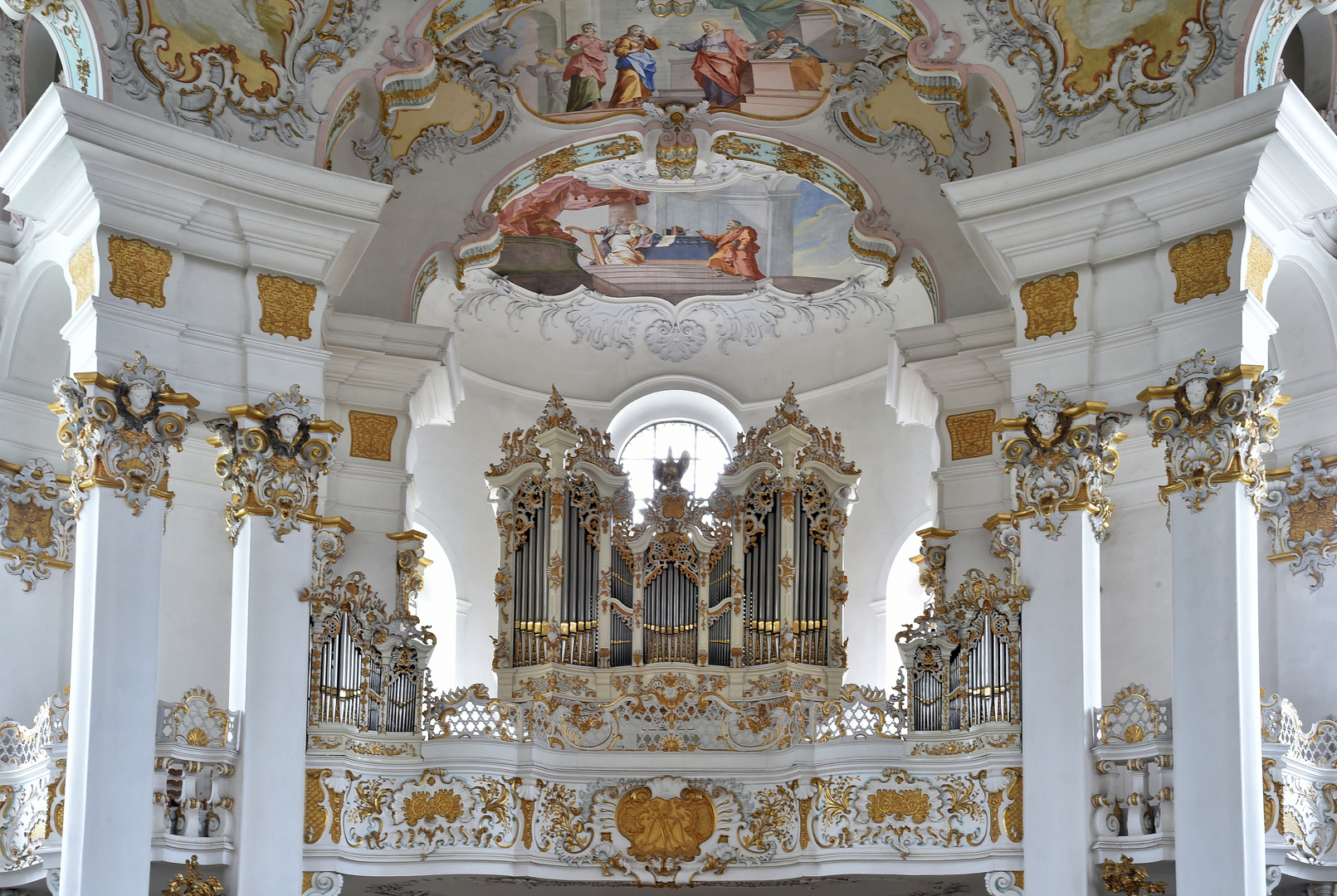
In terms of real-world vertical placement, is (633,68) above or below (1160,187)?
above

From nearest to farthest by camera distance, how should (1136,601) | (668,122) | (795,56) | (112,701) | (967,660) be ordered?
(112,701), (967,660), (1136,601), (795,56), (668,122)

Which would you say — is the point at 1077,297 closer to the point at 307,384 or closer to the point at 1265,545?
the point at 1265,545

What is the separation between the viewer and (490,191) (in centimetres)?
2077

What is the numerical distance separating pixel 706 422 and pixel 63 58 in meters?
11.4

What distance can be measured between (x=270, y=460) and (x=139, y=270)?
2.05 m

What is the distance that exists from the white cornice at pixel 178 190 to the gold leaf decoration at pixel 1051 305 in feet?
20.4

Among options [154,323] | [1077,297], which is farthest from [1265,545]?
[154,323]

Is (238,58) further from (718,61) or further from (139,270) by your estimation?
(718,61)

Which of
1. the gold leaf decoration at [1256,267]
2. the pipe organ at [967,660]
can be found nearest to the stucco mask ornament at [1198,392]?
the gold leaf decoration at [1256,267]

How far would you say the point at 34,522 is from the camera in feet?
60.2

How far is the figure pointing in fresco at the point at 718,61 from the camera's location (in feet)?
66.2

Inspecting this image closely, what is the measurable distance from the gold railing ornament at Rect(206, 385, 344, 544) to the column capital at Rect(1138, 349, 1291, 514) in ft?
24.6

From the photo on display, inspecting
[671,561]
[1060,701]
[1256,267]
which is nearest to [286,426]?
[671,561]

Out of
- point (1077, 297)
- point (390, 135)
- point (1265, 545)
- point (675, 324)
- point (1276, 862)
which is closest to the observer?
point (1276, 862)
